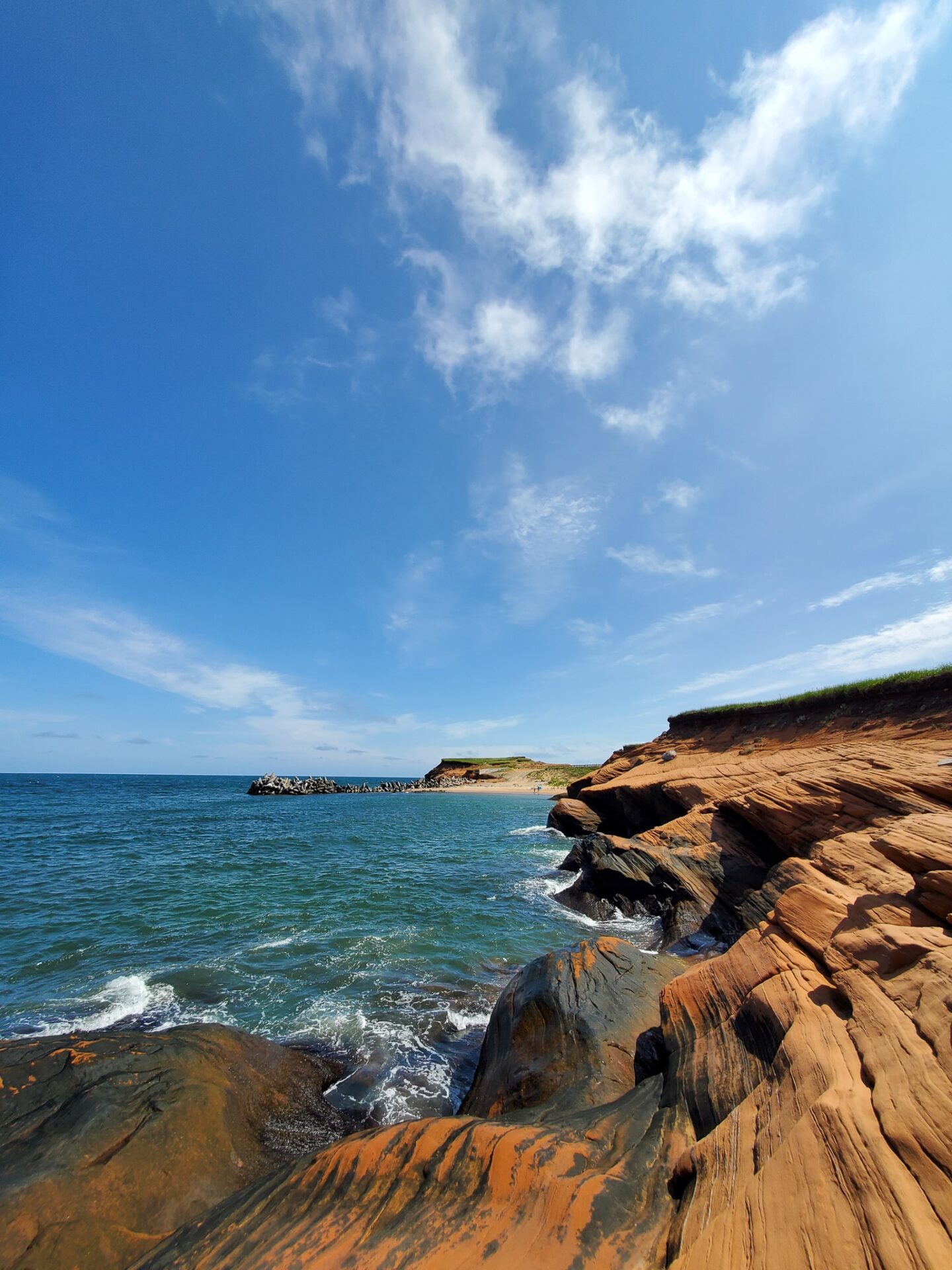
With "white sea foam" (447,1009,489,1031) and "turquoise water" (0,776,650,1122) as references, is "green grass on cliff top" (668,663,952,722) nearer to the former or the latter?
"turquoise water" (0,776,650,1122)

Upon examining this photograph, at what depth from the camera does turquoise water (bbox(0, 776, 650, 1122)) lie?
1000cm

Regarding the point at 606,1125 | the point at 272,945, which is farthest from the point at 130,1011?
the point at 606,1125

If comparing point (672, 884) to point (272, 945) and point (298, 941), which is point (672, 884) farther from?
point (272, 945)

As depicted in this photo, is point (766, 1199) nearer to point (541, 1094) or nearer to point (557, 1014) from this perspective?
point (541, 1094)

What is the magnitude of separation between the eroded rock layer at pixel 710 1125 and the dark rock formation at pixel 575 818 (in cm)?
2559

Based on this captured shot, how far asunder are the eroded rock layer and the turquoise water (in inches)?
117

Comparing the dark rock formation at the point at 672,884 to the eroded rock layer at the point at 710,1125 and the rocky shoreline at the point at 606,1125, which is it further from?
the eroded rock layer at the point at 710,1125

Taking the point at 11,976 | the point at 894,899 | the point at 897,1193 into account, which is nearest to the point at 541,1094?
the point at 897,1193

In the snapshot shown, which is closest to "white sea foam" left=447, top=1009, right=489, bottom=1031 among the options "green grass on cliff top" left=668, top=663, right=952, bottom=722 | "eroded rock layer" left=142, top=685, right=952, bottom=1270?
"eroded rock layer" left=142, top=685, right=952, bottom=1270

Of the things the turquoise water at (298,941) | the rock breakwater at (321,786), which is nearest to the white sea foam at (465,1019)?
the turquoise water at (298,941)

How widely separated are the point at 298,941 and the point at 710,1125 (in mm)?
12983

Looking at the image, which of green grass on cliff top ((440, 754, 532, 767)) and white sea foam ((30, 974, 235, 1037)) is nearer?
white sea foam ((30, 974, 235, 1037))

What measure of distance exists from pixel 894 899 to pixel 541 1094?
5668mm

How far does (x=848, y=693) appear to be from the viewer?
2698cm
